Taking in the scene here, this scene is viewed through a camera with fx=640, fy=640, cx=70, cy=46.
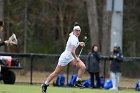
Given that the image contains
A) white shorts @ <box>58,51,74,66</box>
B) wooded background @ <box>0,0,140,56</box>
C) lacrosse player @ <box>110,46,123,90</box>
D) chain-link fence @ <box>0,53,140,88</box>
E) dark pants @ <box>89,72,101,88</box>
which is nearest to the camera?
white shorts @ <box>58,51,74,66</box>

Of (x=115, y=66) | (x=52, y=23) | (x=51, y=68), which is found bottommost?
(x=51, y=68)

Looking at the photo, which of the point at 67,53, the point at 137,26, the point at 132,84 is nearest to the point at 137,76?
the point at 132,84

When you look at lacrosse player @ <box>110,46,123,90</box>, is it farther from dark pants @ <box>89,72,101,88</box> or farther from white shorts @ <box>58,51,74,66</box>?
white shorts @ <box>58,51,74,66</box>

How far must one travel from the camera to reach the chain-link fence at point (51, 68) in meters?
32.8

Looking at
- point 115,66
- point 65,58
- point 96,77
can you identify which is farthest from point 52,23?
point 65,58

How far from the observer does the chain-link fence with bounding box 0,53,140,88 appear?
107ft

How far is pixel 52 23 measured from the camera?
54.7 metres

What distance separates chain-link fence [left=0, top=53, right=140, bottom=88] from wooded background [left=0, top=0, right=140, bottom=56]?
38.3 feet

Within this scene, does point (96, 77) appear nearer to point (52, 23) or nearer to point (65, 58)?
point (65, 58)

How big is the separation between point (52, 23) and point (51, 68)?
1817cm

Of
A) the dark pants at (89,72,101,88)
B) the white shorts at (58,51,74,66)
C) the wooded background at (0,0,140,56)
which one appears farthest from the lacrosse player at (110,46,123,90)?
the wooded background at (0,0,140,56)

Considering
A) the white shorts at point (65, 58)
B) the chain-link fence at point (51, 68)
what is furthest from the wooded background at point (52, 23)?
the white shorts at point (65, 58)

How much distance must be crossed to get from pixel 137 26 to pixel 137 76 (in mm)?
14880

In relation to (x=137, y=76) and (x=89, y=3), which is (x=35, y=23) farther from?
(x=137, y=76)
